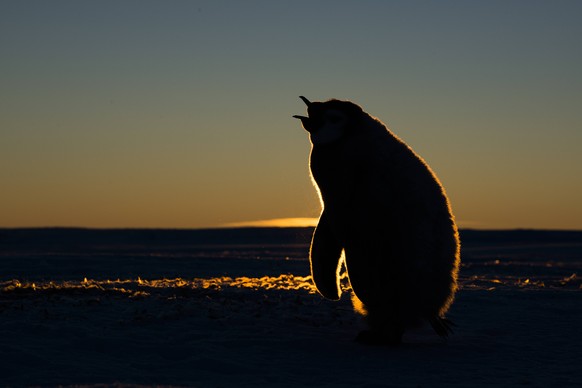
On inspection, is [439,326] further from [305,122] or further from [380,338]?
[305,122]

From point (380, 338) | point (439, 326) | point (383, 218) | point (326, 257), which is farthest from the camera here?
point (326, 257)

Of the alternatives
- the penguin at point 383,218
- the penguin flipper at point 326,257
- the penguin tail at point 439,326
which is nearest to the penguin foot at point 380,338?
the penguin at point 383,218

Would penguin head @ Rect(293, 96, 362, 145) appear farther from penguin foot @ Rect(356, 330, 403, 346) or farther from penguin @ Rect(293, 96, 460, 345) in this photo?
penguin foot @ Rect(356, 330, 403, 346)

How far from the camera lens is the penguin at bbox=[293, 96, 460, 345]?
7855 mm

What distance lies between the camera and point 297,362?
7336 millimetres

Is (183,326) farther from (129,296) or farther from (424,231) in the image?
(424,231)

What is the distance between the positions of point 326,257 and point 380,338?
3.56ft

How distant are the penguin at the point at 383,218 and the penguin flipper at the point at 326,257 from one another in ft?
1.24

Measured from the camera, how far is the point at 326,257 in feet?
28.6

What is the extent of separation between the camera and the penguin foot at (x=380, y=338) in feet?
26.6

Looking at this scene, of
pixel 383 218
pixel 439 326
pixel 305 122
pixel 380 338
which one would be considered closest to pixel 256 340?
pixel 380 338

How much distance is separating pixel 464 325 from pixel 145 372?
423 centimetres

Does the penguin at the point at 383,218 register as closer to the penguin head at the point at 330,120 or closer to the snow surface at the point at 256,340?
the penguin head at the point at 330,120

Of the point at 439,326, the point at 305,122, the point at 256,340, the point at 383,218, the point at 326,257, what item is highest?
the point at 305,122
